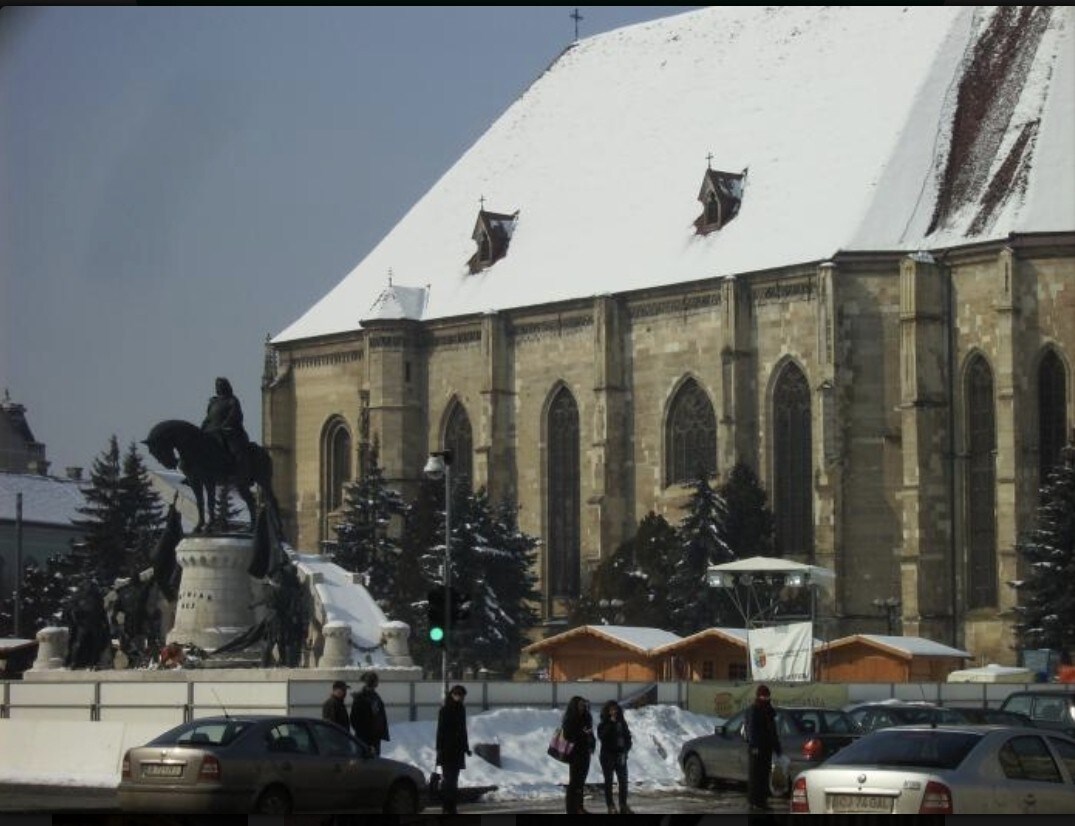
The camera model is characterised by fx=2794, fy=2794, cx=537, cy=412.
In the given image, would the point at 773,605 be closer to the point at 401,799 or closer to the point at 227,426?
the point at 227,426

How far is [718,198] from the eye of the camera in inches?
3118

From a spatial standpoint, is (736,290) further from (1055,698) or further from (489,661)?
(1055,698)

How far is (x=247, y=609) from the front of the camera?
5019 cm

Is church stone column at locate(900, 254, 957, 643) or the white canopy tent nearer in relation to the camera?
the white canopy tent

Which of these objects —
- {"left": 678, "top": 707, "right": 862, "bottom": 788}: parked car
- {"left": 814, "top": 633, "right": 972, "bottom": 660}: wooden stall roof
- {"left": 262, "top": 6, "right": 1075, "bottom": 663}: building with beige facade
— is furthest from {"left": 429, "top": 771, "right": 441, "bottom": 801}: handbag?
{"left": 262, "top": 6, "right": 1075, "bottom": 663}: building with beige facade

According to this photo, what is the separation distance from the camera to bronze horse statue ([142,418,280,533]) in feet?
164

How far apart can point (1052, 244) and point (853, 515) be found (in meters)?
8.75

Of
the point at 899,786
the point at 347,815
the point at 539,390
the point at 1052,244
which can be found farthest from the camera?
the point at 539,390

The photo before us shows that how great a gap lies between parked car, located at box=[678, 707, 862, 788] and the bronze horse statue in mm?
13067

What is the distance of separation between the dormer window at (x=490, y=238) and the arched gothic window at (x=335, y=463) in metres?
7.06

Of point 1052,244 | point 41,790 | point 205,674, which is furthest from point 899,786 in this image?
point 1052,244

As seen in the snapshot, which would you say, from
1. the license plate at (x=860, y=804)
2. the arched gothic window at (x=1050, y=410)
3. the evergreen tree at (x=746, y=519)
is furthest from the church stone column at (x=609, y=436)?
the license plate at (x=860, y=804)

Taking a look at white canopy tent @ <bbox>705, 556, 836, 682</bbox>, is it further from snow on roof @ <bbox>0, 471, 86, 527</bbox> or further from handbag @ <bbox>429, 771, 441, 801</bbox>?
snow on roof @ <bbox>0, 471, 86, 527</bbox>

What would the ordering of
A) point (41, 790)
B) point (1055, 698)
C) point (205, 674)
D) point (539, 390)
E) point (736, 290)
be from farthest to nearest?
point (539, 390) → point (736, 290) → point (205, 674) → point (1055, 698) → point (41, 790)
